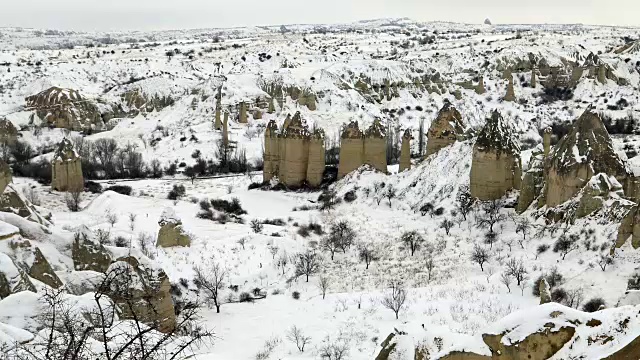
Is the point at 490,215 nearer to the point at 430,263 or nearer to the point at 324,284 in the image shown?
the point at 430,263

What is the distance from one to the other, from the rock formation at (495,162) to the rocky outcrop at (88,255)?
57.5 feet

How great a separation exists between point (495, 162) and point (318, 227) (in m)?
8.95

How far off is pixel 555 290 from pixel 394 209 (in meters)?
14.9

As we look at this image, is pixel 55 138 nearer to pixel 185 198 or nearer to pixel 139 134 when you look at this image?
pixel 139 134

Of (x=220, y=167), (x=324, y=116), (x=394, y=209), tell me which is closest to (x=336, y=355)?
(x=394, y=209)

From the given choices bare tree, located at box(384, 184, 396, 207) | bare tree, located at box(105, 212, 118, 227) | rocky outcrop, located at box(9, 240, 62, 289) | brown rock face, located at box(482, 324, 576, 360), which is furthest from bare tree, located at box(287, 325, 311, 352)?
bare tree, located at box(384, 184, 396, 207)

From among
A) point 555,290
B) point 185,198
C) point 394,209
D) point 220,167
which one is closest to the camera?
point 555,290

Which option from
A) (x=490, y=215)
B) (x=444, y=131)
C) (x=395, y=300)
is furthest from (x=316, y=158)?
(x=395, y=300)

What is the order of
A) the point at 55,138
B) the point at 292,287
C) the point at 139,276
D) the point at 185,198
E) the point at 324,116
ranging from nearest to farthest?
the point at 139,276
the point at 292,287
the point at 185,198
the point at 55,138
the point at 324,116

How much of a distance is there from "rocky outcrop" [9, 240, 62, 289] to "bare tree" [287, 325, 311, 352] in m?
6.20

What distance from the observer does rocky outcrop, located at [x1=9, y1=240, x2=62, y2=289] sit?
1611 centimetres

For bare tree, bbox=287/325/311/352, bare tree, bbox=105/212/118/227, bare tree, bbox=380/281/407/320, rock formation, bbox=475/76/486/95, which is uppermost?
rock formation, bbox=475/76/486/95

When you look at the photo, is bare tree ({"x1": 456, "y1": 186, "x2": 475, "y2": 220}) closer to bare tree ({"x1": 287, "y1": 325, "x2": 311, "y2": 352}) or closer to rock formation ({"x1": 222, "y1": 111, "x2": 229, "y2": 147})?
bare tree ({"x1": 287, "y1": 325, "x2": 311, "y2": 352})

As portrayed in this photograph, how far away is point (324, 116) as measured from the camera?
67938 mm
